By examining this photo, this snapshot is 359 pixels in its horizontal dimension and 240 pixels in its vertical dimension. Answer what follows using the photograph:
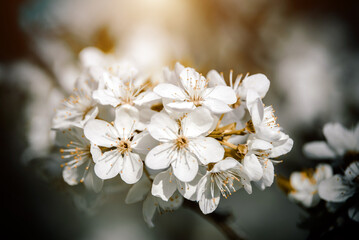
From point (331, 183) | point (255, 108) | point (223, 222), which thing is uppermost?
point (255, 108)

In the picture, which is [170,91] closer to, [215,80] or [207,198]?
[215,80]

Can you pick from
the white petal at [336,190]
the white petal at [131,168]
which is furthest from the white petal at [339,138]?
the white petal at [131,168]

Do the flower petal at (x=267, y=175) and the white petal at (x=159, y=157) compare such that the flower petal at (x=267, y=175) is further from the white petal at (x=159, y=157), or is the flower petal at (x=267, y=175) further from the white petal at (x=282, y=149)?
the white petal at (x=159, y=157)

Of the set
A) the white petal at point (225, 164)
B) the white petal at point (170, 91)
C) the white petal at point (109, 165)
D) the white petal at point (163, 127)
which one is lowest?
the white petal at point (225, 164)

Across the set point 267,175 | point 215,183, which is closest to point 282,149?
point 267,175

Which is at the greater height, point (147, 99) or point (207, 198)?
point (147, 99)

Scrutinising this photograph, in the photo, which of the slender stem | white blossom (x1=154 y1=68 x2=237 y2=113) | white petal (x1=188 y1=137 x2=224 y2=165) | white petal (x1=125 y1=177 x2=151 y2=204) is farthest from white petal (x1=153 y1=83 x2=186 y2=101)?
the slender stem

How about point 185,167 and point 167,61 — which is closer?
point 185,167
